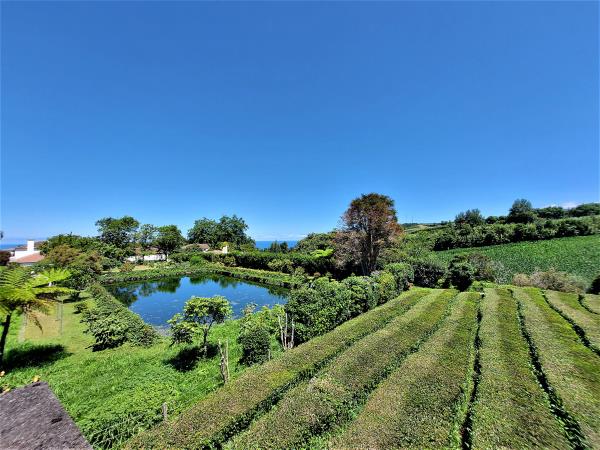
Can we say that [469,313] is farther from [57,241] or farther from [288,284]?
[57,241]

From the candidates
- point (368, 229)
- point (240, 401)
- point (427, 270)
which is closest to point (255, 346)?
point (240, 401)

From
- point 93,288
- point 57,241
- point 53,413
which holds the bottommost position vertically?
point 93,288

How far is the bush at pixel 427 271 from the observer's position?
22.2 metres

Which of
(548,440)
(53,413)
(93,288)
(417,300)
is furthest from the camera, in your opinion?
(93,288)

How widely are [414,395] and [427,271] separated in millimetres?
19527

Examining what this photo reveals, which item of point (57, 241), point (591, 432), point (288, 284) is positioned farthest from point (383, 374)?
point (57, 241)

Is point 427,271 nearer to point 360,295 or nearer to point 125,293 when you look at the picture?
point 360,295

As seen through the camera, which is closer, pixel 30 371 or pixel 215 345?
pixel 30 371

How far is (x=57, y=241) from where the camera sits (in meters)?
34.2

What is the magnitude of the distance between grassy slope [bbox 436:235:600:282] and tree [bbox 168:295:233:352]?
1077 inches

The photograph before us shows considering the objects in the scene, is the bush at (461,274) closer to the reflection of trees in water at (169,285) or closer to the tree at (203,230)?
the reflection of trees in water at (169,285)

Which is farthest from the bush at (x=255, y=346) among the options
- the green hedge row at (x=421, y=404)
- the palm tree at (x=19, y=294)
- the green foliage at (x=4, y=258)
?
the green foliage at (x=4, y=258)

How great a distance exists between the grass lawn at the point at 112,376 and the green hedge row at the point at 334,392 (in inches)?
107

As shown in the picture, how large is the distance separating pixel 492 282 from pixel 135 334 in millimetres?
27089
